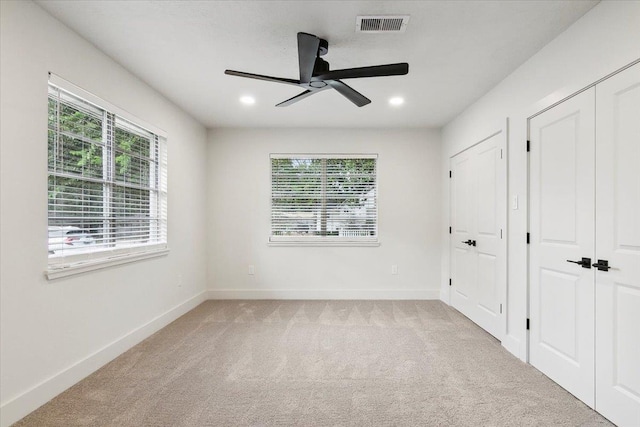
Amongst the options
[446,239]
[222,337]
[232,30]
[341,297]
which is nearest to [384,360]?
[222,337]

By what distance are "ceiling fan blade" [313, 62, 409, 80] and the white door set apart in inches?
59.9

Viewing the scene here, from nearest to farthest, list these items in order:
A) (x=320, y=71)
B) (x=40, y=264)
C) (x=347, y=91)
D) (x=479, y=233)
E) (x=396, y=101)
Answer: (x=40, y=264) < (x=320, y=71) < (x=347, y=91) < (x=479, y=233) < (x=396, y=101)

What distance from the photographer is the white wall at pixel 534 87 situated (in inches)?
80.0

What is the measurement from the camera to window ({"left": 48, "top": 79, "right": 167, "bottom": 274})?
2.43 metres

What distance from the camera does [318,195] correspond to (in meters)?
5.25

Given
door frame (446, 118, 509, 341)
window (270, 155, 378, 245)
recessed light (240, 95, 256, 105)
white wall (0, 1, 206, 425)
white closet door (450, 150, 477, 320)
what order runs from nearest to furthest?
white wall (0, 1, 206, 425) < door frame (446, 118, 509, 341) < recessed light (240, 95, 256, 105) < white closet door (450, 150, 477, 320) < window (270, 155, 378, 245)

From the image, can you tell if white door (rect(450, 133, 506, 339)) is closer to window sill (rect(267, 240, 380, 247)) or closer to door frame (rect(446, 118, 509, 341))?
door frame (rect(446, 118, 509, 341))

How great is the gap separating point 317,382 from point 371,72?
89.6 inches

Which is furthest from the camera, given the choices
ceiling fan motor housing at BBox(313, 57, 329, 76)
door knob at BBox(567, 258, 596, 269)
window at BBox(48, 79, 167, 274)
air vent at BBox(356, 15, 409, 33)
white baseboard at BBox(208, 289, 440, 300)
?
white baseboard at BBox(208, 289, 440, 300)

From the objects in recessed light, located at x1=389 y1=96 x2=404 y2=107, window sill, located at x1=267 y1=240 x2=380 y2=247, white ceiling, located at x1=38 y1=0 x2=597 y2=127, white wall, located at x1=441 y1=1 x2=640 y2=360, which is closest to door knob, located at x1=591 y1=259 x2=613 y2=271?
white wall, located at x1=441 y1=1 x2=640 y2=360

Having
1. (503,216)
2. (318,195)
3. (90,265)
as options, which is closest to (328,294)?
(318,195)

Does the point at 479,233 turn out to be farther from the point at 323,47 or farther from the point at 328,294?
the point at 323,47

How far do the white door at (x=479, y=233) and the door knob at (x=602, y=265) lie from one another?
115 cm

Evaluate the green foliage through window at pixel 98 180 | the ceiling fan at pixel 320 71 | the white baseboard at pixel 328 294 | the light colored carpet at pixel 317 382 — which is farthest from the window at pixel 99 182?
the white baseboard at pixel 328 294
